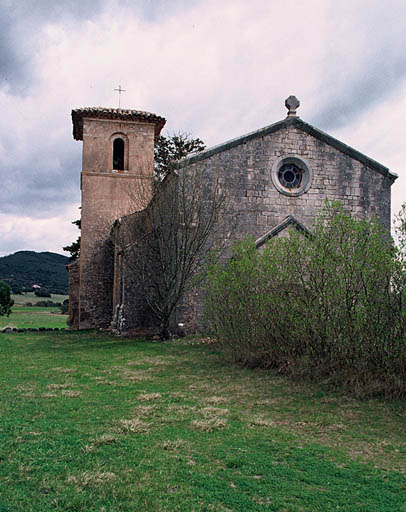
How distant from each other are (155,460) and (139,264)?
12.6 m

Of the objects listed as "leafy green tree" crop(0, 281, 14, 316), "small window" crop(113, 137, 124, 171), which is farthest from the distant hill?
"small window" crop(113, 137, 124, 171)

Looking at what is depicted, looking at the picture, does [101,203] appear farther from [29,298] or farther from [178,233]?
[29,298]

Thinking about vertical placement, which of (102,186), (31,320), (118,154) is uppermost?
(118,154)

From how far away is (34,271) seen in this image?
81.2 meters

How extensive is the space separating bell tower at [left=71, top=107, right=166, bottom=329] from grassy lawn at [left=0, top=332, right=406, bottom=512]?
13600mm

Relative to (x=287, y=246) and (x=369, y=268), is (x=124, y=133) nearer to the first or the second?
(x=287, y=246)

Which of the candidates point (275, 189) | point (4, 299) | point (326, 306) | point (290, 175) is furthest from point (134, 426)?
point (4, 299)

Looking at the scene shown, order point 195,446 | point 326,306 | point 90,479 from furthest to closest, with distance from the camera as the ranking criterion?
point 326,306, point 195,446, point 90,479

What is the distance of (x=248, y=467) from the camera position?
13.5ft

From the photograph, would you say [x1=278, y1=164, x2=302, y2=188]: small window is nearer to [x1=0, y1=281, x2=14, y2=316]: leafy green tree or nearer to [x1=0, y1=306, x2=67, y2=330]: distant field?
[x1=0, y1=306, x2=67, y2=330]: distant field

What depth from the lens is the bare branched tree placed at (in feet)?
49.4

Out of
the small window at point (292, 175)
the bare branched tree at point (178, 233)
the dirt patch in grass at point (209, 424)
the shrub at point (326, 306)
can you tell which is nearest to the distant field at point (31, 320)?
the bare branched tree at point (178, 233)

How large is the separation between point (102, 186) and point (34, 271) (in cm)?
6388

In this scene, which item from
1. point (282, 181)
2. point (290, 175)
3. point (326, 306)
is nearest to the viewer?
point (326, 306)
